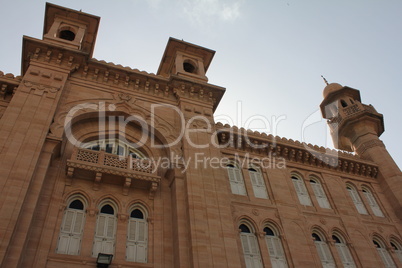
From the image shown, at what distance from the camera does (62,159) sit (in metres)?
12.1

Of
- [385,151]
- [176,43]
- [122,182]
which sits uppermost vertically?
[176,43]

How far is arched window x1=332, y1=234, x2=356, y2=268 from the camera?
1402cm

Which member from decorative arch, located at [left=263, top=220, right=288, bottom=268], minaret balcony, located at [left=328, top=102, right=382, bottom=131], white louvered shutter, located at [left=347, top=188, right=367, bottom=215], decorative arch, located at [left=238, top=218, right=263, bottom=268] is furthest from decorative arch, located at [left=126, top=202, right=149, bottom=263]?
minaret balcony, located at [left=328, top=102, right=382, bottom=131]

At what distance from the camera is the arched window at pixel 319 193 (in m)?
Result: 16.0

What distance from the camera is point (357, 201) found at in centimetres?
1712

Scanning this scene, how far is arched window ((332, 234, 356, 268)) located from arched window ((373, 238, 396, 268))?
160 cm

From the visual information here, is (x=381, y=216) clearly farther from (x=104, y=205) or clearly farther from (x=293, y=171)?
(x=104, y=205)

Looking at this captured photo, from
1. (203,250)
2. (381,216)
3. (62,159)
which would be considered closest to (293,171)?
(381,216)

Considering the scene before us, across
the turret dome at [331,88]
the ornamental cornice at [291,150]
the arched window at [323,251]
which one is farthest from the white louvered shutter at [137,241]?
the turret dome at [331,88]

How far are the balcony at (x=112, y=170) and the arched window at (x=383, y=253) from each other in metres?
9.90

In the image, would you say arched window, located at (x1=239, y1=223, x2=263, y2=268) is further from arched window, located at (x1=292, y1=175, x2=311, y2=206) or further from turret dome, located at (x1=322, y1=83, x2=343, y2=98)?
turret dome, located at (x1=322, y1=83, x2=343, y2=98)

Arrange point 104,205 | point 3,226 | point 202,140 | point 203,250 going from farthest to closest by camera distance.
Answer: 1. point 202,140
2. point 104,205
3. point 203,250
4. point 3,226

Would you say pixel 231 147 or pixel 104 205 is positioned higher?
pixel 231 147

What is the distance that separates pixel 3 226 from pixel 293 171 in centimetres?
1202
